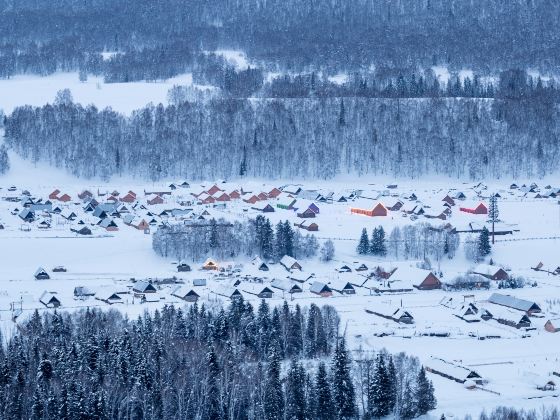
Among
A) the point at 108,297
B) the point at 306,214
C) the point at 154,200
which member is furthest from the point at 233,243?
the point at 154,200

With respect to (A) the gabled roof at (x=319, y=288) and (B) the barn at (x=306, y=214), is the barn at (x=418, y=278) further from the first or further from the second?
(B) the barn at (x=306, y=214)

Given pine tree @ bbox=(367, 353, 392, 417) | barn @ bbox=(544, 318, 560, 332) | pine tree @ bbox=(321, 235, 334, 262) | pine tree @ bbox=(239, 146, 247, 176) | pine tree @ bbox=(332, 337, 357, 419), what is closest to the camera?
pine tree @ bbox=(332, 337, 357, 419)

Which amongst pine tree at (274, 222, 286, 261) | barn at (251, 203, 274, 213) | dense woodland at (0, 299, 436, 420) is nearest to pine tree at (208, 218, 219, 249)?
pine tree at (274, 222, 286, 261)

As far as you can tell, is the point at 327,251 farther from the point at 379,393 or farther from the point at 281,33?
the point at 281,33

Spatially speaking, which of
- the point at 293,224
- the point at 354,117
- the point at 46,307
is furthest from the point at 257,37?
the point at 46,307

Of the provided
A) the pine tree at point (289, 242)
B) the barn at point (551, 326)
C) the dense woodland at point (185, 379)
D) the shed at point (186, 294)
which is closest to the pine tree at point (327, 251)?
the pine tree at point (289, 242)

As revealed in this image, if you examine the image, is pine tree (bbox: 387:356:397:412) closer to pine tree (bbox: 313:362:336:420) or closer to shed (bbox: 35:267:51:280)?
pine tree (bbox: 313:362:336:420)

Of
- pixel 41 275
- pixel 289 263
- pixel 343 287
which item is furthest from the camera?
pixel 289 263

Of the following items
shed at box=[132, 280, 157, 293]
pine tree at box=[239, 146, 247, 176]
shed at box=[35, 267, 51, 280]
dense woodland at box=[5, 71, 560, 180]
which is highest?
dense woodland at box=[5, 71, 560, 180]
